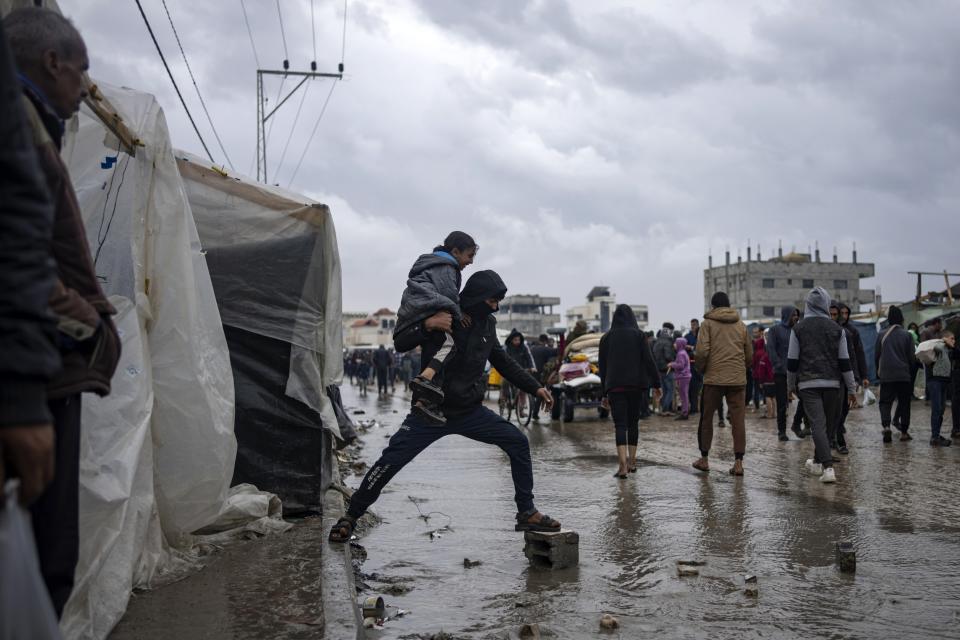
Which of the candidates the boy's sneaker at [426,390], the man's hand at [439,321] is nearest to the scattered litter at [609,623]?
the boy's sneaker at [426,390]

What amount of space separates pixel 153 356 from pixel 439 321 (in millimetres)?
1756

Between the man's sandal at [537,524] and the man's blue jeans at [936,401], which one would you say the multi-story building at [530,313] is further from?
the man's sandal at [537,524]

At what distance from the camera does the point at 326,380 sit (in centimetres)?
726

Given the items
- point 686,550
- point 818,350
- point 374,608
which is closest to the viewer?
point 374,608

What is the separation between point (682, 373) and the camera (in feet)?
61.1

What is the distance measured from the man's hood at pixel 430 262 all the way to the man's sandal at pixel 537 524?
171 cm

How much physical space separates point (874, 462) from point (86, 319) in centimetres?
1016

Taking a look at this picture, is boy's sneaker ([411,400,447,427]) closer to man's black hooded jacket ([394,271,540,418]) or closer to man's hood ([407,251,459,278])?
man's black hooded jacket ([394,271,540,418])

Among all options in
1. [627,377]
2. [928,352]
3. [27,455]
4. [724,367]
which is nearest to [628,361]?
[627,377]

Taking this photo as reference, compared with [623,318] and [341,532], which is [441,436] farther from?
[623,318]

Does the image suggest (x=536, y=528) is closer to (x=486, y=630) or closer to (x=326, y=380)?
(x=486, y=630)

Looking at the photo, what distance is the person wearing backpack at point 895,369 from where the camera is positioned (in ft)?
41.0

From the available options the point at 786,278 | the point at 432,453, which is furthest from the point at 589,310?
the point at 432,453

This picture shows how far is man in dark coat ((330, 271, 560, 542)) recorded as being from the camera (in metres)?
5.86
